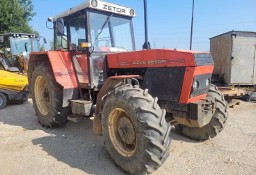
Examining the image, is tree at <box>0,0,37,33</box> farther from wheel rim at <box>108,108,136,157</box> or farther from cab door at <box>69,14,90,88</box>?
wheel rim at <box>108,108,136,157</box>

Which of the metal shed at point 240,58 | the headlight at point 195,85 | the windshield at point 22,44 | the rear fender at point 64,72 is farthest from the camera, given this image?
the windshield at point 22,44

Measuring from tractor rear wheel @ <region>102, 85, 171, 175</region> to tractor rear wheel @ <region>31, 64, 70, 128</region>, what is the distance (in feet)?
5.65

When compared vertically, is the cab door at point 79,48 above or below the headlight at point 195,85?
above

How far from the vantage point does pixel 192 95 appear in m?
4.10

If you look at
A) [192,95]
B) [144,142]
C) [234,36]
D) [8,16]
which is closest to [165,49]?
[192,95]

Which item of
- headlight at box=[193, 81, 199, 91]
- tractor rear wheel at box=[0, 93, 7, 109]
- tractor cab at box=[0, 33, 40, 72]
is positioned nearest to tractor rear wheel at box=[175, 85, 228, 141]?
headlight at box=[193, 81, 199, 91]

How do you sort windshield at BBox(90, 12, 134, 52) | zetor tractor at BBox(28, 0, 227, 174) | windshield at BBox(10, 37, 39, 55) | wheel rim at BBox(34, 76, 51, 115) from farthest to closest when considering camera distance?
windshield at BBox(10, 37, 39, 55)
wheel rim at BBox(34, 76, 51, 115)
windshield at BBox(90, 12, 134, 52)
zetor tractor at BBox(28, 0, 227, 174)

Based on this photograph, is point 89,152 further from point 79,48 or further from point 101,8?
point 101,8

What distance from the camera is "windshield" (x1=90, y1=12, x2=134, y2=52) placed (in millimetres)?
5164

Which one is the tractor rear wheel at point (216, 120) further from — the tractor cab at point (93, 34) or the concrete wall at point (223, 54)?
the concrete wall at point (223, 54)

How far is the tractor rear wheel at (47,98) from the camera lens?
554 centimetres

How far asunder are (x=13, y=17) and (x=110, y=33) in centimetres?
1736

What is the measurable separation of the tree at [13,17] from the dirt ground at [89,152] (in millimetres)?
15820

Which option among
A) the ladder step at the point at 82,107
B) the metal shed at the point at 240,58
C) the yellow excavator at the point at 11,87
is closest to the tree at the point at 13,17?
the yellow excavator at the point at 11,87
